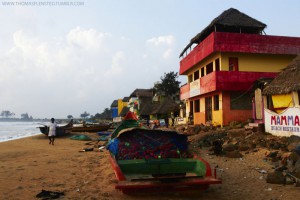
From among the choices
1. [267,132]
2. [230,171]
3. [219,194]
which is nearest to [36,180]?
[219,194]

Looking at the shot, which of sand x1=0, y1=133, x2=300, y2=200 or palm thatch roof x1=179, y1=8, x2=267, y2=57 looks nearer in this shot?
sand x1=0, y1=133, x2=300, y2=200

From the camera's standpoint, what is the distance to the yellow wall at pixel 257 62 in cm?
2181

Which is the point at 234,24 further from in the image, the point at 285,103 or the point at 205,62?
the point at 285,103

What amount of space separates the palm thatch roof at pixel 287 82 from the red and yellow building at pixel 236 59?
5556 millimetres

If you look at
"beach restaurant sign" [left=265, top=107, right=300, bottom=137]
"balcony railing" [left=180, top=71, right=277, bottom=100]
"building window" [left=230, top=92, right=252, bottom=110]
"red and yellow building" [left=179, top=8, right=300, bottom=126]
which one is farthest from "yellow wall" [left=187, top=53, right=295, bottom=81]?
"beach restaurant sign" [left=265, top=107, right=300, bottom=137]

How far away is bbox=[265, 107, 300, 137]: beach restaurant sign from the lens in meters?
12.3

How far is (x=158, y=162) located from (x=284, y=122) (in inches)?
345

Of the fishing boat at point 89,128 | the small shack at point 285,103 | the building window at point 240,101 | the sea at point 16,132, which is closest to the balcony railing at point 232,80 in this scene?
the building window at point 240,101

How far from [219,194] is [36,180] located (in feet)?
16.6

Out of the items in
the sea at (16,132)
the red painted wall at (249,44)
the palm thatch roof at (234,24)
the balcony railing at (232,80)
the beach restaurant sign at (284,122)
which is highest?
the palm thatch roof at (234,24)

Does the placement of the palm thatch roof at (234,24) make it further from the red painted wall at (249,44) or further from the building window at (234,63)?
the building window at (234,63)

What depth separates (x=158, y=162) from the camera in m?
6.97

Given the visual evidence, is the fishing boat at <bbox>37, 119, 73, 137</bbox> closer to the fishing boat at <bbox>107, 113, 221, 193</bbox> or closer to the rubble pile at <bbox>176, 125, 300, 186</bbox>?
the rubble pile at <bbox>176, 125, 300, 186</bbox>

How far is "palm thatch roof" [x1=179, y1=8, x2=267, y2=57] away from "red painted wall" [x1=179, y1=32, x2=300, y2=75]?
4.72 feet
